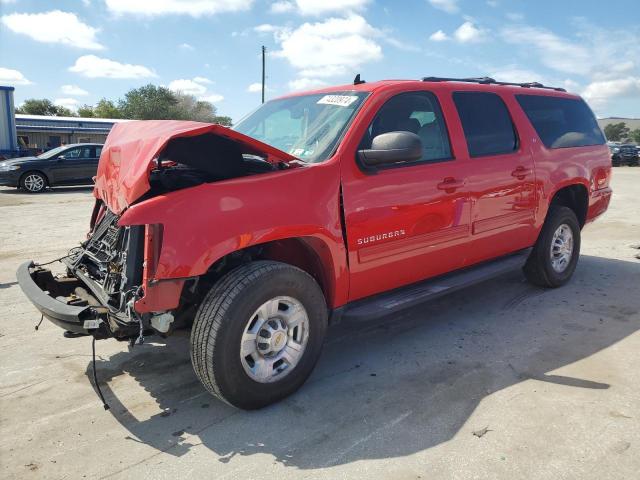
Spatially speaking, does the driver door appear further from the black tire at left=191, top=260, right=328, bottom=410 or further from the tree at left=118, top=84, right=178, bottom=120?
the tree at left=118, top=84, right=178, bottom=120

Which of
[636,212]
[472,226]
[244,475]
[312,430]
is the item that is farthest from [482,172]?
[636,212]

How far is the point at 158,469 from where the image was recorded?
2.51 meters

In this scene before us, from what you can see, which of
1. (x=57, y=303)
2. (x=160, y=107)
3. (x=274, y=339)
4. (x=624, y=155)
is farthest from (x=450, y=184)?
(x=160, y=107)

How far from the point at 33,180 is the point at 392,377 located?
14.9 m

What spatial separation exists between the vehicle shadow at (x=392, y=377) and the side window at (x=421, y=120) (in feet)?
4.92

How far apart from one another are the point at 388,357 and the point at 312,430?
3.64 ft

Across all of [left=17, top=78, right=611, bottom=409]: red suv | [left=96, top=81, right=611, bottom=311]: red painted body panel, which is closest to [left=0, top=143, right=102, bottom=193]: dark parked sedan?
[left=17, top=78, right=611, bottom=409]: red suv

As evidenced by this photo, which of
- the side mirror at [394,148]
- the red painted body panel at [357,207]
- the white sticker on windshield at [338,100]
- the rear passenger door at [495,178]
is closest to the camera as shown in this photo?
the red painted body panel at [357,207]

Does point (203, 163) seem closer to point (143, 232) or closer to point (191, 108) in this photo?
point (143, 232)

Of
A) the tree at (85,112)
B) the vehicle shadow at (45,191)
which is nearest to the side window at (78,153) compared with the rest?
the vehicle shadow at (45,191)

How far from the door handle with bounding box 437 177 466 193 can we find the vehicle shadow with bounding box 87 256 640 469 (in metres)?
1.21

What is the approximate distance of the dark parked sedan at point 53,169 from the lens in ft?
48.9

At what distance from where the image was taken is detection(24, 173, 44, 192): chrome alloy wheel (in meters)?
14.9

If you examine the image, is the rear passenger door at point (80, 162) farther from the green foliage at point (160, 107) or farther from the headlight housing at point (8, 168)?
the green foliage at point (160, 107)
